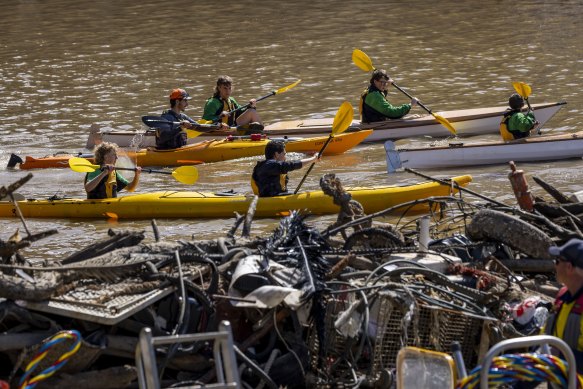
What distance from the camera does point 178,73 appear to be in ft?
66.8

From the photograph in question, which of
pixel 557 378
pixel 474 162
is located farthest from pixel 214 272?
pixel 474 162

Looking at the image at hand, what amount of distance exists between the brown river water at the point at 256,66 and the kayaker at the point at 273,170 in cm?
38

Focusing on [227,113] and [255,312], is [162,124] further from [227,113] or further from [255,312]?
[255,312]

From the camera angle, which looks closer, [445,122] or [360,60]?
[445,122]

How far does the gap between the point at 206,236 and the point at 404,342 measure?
4.90 meters

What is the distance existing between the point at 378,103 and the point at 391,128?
401mm

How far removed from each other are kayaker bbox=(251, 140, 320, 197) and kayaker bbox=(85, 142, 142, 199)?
54.4 inches

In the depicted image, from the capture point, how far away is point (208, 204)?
11.5 m

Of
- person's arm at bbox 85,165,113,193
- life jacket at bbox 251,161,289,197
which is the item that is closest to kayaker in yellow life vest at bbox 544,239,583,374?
life jacket at bbox 251,161,289,197

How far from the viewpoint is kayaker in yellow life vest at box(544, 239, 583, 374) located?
16.4ft

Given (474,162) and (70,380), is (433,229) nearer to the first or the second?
(70,380)

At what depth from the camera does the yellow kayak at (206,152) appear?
46.4ft

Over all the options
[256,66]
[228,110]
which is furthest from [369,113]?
[256,66]

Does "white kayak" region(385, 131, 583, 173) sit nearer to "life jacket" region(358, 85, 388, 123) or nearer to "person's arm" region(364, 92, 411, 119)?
"person's arm" region(364, 92, 411, 119)
